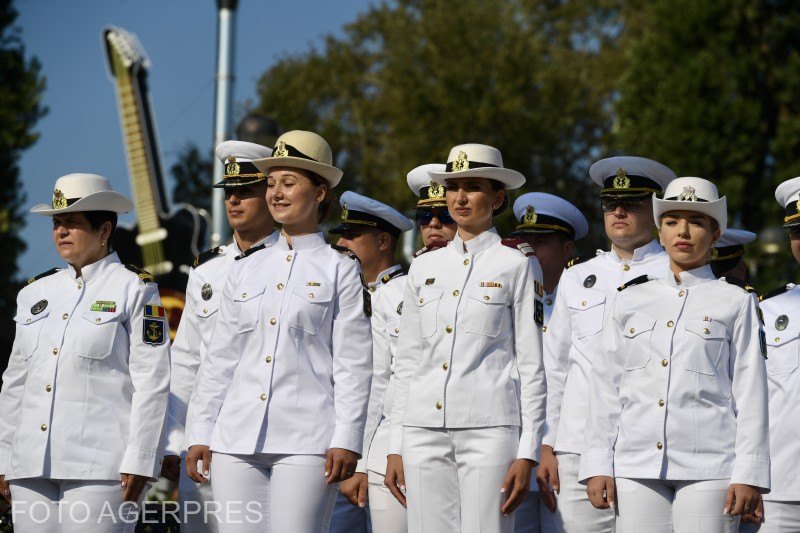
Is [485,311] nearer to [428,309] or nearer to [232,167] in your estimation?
[428,309]

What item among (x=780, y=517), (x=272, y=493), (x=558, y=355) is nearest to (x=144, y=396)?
(x=272, y=493)

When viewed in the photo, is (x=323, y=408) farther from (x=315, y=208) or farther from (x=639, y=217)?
(x=639, y=217)

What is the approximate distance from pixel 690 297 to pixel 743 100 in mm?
26944

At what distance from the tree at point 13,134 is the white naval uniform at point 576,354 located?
1943 cm

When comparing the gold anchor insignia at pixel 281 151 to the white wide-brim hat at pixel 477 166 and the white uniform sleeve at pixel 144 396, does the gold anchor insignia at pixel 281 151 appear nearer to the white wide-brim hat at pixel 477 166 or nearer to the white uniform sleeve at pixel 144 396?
the white wide-brim hat at pixel 477 166

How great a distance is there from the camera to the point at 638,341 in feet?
21.0

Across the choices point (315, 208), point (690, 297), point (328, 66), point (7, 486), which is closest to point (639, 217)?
point (690, 297)

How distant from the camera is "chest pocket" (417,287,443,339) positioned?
660cm

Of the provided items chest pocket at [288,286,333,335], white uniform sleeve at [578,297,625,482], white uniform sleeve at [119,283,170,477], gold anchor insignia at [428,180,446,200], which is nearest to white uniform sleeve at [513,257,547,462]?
white uniform sleeve at [578,297,625,482]

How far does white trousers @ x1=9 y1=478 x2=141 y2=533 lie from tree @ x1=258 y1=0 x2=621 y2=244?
26.9 metres

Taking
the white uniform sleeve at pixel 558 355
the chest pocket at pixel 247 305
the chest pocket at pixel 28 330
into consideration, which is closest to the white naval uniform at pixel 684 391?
the white uniform sleeve at pixel 558 355

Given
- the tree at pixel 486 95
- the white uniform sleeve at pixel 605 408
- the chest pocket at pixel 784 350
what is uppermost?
the tree at pixel 486 95

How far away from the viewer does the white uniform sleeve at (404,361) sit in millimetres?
6652

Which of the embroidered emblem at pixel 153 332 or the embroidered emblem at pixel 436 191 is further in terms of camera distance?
the embroidered emblem at pixel 436 191
